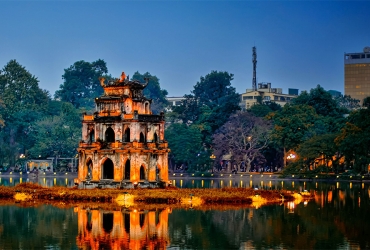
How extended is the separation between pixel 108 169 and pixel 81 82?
369 feet

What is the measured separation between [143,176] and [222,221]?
22.1 m

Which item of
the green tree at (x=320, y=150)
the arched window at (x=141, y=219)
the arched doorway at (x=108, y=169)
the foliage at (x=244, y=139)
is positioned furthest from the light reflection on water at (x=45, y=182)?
the arched window at (x=141, y=219)

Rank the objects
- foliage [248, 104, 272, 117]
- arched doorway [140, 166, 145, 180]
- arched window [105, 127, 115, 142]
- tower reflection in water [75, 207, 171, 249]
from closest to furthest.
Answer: tower reflection in water [75, 207, 171, 249], arched doorway [140, 166, 145, 180], arched window [105, 127, 115, 142], foliage [248, 104, 272, 117]

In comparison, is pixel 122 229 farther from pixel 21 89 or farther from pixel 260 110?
pixel 21 89

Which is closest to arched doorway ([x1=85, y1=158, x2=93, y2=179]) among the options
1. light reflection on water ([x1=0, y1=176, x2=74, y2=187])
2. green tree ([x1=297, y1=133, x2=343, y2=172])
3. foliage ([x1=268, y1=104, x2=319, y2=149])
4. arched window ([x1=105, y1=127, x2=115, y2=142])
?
arched window ([x1=105, y1=127, x2=115, y2=142])

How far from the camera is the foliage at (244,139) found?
12169 cm

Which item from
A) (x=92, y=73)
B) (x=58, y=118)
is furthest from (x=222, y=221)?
(x=92, y=73)

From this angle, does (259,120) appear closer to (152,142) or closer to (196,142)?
(196,142)

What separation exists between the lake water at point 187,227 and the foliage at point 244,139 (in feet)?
180

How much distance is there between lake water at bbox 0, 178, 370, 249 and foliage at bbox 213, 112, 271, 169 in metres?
54.7

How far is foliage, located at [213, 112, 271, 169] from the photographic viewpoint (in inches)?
4791

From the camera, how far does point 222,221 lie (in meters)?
53.6

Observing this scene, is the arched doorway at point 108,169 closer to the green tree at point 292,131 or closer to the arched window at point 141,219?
the arched window at point 141,219

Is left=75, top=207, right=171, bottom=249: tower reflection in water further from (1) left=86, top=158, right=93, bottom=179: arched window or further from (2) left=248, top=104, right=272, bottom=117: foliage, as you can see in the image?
(2) left=248, top=104, right=272, bottom=117: foliage
